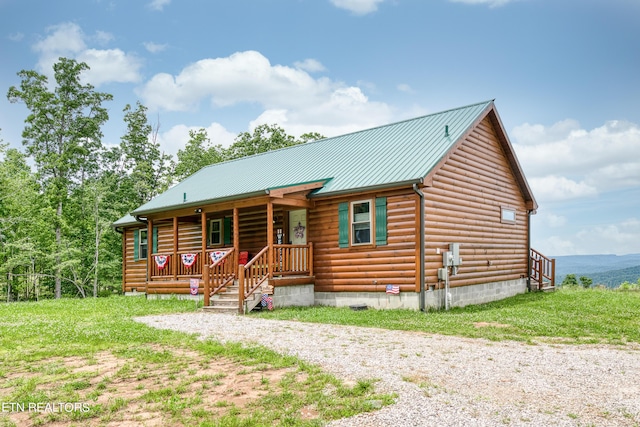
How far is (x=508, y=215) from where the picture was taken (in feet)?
65.7

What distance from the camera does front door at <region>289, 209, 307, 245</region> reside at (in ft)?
57.9

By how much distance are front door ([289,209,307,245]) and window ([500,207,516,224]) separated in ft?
24.3

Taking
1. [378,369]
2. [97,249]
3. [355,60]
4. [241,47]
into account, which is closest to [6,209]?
[97,249]

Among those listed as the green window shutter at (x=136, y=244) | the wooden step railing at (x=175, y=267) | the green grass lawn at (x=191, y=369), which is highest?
the green window shutter at (x=136, y=244)

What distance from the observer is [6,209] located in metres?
32.0

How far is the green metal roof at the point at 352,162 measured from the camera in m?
15.7

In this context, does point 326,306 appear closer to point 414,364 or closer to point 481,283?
point 481,283

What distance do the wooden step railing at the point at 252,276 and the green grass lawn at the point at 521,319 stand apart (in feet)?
2.41

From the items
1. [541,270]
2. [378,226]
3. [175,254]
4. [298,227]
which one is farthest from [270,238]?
[541,270]

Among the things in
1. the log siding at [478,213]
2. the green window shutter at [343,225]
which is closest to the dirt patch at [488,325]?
the log siding at [478,213]

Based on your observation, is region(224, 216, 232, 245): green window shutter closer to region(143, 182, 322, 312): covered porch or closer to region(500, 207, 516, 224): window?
region(143, 182, 322, 312): covered porch

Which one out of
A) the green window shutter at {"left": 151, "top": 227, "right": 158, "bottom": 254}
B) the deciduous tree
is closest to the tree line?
the deciduous tree

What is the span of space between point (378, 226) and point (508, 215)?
7055 mm

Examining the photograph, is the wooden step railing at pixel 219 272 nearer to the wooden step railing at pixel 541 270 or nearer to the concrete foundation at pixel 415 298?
the concrete foundation at pixel 415 298
